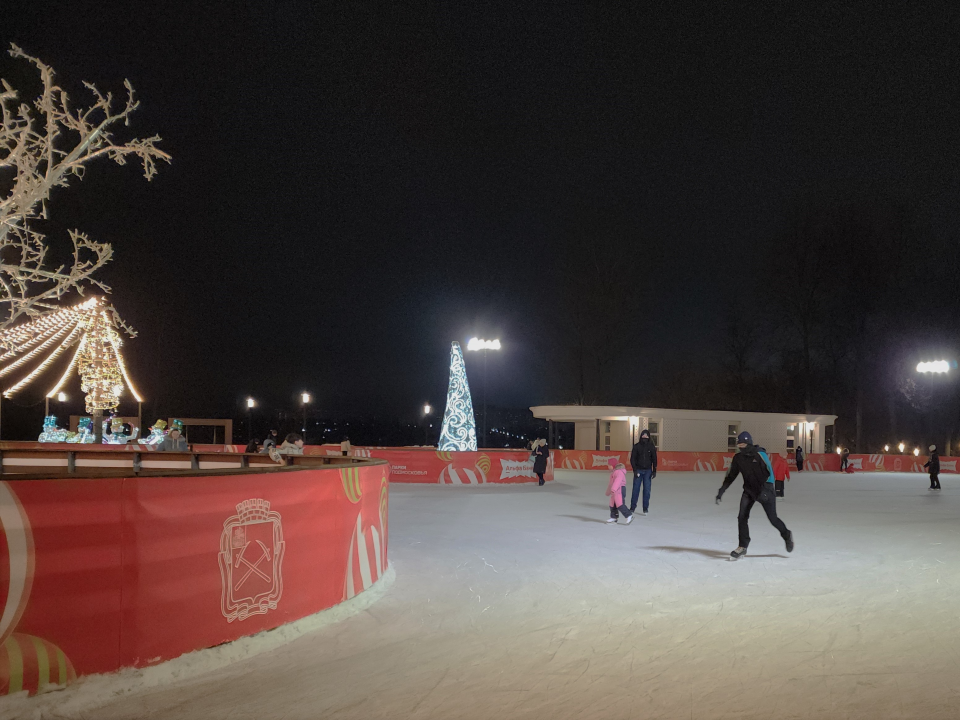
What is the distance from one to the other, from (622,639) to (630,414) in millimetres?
33955

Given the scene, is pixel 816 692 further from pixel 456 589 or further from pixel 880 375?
pixel 880 375

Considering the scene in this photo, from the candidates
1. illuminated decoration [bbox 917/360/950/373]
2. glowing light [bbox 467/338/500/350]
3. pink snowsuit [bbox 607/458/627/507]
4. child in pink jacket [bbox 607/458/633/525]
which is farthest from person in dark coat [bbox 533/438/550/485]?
illuminated decoration [bbox 917/360/950/373]

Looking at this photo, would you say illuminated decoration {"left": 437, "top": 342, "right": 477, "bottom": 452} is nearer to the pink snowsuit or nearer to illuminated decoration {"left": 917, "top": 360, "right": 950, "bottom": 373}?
the pink snowsuit

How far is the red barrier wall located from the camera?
164 inches

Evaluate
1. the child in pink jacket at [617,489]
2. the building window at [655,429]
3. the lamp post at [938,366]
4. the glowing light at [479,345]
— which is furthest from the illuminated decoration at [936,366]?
the child in pink jacket at [617,489]

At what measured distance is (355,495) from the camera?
7.13m

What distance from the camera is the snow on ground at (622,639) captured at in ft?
14.0

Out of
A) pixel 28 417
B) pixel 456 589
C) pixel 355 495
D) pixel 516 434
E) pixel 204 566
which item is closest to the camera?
pixel 204 566

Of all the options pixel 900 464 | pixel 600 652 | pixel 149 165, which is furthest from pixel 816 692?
pixel 900 464

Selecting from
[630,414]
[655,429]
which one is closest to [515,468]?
[630,414]

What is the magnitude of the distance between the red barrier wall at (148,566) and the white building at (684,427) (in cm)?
3404

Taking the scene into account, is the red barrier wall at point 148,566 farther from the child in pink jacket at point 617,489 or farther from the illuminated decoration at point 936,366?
the illuminated decoration at point 936,366

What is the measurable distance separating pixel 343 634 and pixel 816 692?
10.5ft

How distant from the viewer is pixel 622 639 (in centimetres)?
571
